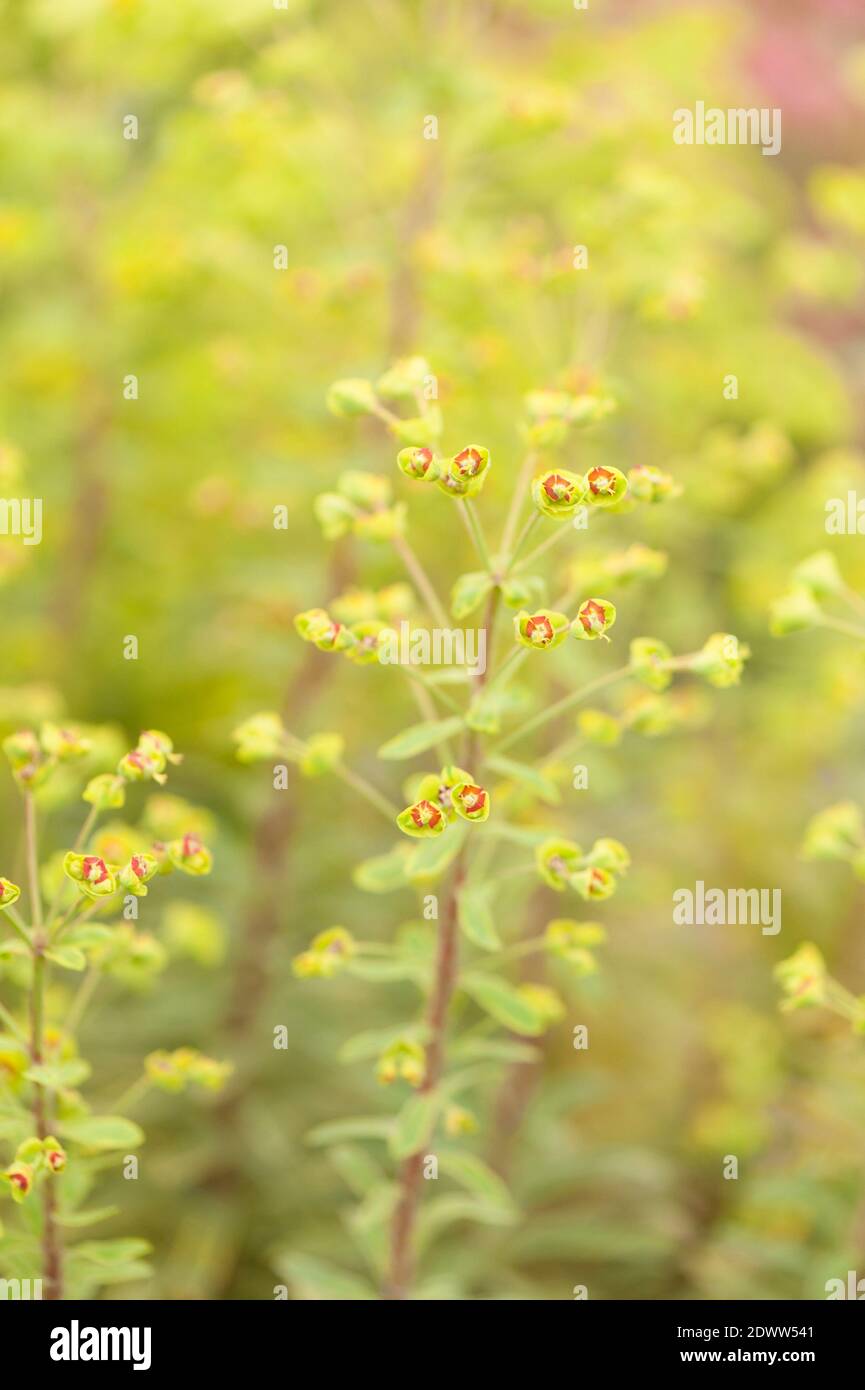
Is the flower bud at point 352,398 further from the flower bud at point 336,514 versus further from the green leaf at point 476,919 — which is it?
the green leaf at point 476,919

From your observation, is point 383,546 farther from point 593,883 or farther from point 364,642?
point 593,883

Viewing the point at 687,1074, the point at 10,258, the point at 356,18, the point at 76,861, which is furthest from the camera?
the point at 356,18

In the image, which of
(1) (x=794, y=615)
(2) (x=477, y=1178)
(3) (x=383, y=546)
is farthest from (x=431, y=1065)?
(3) (x=383, y=546)

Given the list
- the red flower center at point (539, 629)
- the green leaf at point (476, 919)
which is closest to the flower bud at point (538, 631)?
the red flower center at point (539, 629)

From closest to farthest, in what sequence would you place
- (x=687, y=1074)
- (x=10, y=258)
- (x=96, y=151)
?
(x=96, y=151) → (x=10, y=258) → (x=687, y=1074)
